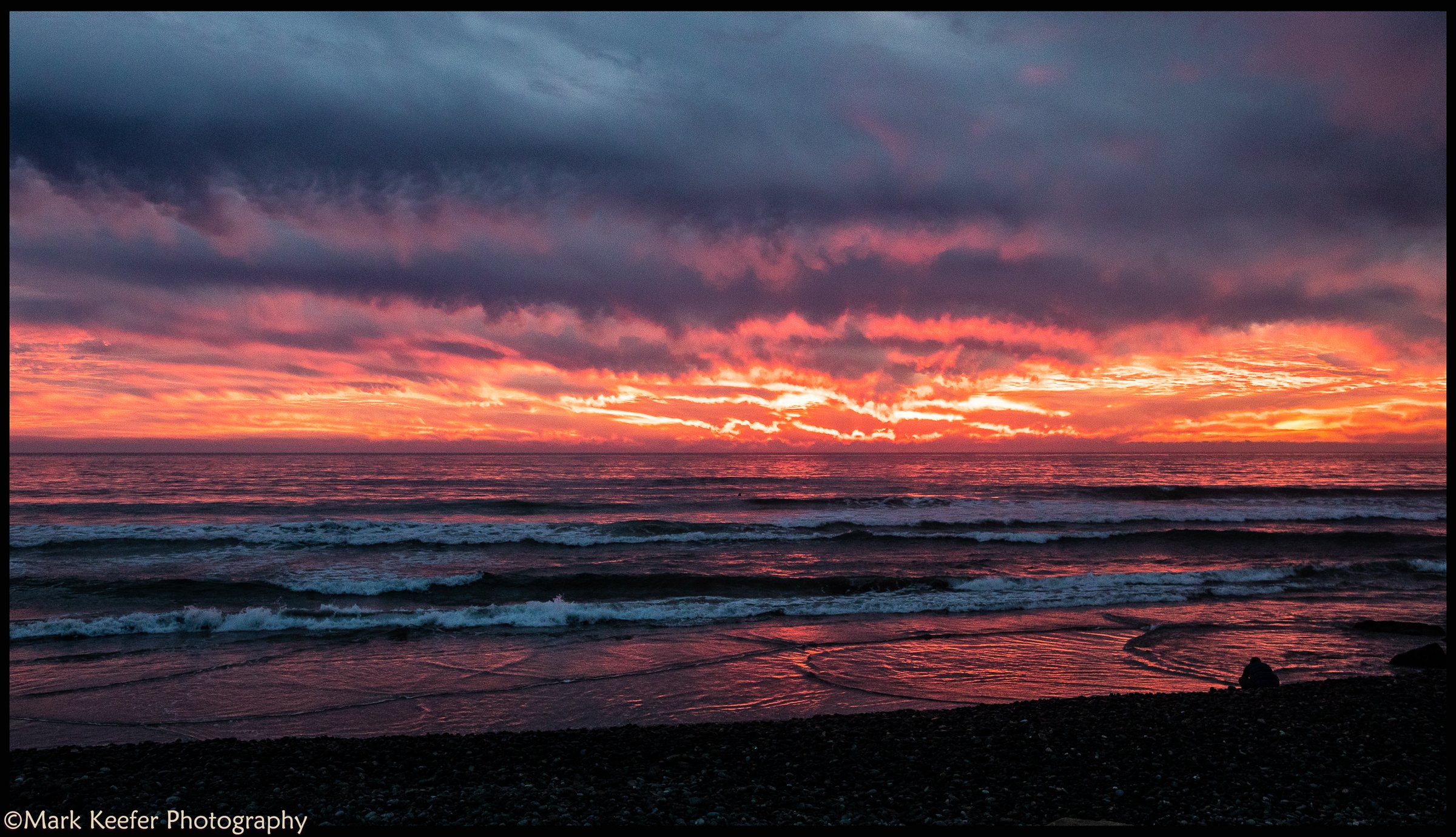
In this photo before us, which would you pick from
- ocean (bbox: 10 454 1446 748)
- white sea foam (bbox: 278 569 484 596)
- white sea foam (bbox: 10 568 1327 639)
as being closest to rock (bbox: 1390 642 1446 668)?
ocean (bbox: 10 454 1446 748)

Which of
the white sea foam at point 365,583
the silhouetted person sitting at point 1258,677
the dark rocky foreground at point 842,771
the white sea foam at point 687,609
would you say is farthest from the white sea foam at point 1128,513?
the dark rocky foreground at point 842,771

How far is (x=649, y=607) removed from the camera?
1691 centimetres

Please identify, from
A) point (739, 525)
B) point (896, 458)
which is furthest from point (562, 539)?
point (896, 458)

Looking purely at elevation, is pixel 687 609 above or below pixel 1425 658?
below

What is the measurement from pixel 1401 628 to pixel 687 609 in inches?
547

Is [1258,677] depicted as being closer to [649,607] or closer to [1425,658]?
[1425,658]

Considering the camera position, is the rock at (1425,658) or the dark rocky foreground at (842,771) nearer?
the dark rocky foreground at (842,771)

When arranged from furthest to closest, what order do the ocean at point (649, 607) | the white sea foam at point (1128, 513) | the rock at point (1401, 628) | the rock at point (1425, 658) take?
the white sea foam at point (1128, 513), the rock at point (1401, 628), the rock at point (1425, 658), the ocean at point (649, 607)

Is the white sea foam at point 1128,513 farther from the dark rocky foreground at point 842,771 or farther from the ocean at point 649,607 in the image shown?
the dark rocky foreground at point 842,771

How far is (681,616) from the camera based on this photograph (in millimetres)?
15984

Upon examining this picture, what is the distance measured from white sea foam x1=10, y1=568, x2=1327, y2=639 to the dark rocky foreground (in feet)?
24.2

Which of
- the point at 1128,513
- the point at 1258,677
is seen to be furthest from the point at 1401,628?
the point at 1128,513

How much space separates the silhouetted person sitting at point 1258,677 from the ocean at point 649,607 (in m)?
0.61

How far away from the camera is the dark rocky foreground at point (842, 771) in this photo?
6.22m
